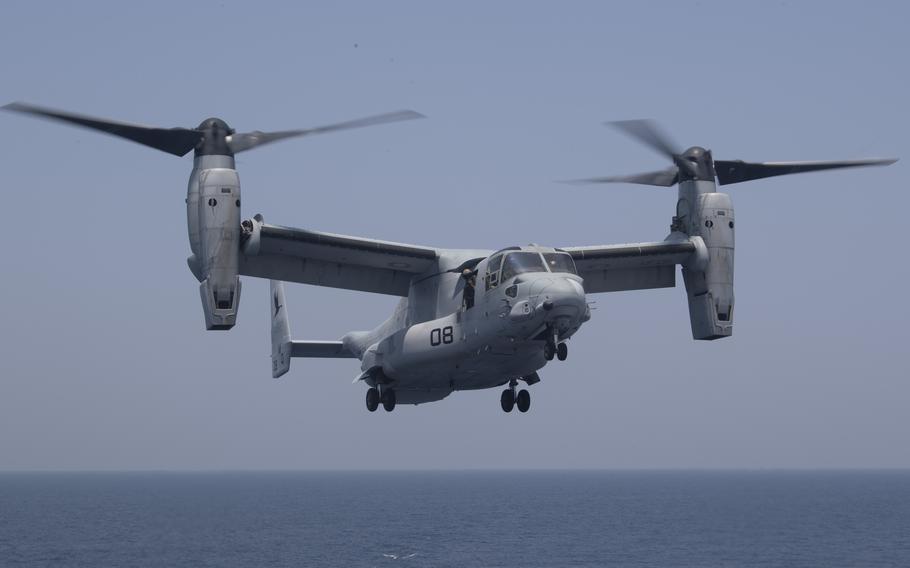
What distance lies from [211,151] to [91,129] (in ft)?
8.80

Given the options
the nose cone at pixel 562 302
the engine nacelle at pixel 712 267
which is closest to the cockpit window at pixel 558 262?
the nose cone at pixel 562 302

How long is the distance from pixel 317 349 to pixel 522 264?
13557 mm

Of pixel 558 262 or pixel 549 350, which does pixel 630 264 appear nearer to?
pixel 558 262

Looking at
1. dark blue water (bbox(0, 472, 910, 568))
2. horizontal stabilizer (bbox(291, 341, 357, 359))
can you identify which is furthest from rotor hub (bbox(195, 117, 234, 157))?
dark blue water (bbox(0, 472, 910, 568))

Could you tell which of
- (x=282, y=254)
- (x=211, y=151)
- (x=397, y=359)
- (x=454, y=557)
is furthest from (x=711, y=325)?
(x=454, y=557)

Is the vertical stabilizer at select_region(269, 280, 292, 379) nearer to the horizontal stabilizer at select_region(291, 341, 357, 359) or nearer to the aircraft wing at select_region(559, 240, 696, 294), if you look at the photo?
the horizontal stabilizer at select_region(291, 341, 357, 359)

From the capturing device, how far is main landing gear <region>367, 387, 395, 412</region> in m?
25.6

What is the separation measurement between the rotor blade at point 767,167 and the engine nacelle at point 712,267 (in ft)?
4.92

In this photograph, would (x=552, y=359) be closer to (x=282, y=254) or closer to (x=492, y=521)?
(x=282, y=254)

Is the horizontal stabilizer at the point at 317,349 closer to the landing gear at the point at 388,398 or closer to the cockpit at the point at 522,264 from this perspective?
the landing gear at the point at 388,398

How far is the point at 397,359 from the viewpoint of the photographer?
24359 mm

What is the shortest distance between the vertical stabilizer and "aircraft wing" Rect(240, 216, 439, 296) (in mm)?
10623

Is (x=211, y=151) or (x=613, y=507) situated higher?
(x=211, y=151)

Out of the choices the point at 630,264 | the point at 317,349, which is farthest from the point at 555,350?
the point at 317,349
